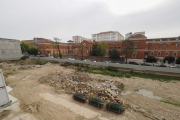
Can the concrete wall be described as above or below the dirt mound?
above

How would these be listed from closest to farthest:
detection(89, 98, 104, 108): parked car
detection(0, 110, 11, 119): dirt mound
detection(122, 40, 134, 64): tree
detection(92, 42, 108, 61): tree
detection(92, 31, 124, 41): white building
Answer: detection(0, 110, 11, 119): dirt mound
detection(89, 98, 104, 108): parked car
detection(122, 40, 134, 64): tree
detection(92, 42, 108, 61): tree
detection(92, 31, 124, 41): white building

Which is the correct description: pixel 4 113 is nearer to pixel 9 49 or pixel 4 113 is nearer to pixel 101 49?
pixel 101 49

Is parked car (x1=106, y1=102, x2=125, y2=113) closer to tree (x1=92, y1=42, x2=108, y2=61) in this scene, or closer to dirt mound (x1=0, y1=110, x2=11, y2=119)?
dirt mound (x1=0, y1=110, x2=11, y2=119)

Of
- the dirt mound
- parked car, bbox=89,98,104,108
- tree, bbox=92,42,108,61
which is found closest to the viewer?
the dirt mound

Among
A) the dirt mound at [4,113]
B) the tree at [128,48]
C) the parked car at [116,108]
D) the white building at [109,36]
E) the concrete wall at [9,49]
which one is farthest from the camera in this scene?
the white building at [109,36]

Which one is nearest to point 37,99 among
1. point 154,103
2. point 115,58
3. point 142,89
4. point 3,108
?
point 3,108

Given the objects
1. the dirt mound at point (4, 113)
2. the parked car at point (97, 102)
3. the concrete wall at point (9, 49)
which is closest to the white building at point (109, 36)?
the concrete wall at point (9, 49)

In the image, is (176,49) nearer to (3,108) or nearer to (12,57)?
(3,108)

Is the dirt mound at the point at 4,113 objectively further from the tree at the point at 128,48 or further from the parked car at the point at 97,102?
the tree at the point at 128,48

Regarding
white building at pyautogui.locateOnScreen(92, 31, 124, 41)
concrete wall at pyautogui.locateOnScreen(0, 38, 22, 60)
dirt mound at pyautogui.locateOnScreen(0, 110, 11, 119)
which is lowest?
dirt mound at pyautogui.locateOnScreen(0, 110, 11, 119)

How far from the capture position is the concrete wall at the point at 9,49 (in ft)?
82.1

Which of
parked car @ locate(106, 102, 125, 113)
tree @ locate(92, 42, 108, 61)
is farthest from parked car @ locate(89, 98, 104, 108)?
tree @ locate(92, 42, 108, 61)

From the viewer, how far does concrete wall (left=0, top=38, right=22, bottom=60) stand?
25.0 metres

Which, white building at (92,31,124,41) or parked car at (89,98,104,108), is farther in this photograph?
white building at (92,31,124,41)
